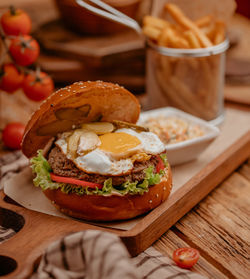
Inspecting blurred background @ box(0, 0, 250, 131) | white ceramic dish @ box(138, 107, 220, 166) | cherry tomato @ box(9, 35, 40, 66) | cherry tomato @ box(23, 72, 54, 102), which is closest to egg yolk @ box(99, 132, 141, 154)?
white ceramic dish @ box(138, 107, 220, 166)

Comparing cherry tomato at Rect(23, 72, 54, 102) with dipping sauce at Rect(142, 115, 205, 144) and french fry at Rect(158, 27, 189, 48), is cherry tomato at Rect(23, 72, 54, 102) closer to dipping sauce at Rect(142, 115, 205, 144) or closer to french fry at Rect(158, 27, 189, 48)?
dipping sauce at Rect(142, 115, 205, 144)

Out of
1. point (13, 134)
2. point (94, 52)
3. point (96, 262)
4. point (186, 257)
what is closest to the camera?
point (96, 262)

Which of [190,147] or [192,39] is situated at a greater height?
[192,39]

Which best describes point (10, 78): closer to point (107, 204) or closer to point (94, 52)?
point (94, 52)

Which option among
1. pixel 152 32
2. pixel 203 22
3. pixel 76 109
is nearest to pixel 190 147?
pixel 76 109

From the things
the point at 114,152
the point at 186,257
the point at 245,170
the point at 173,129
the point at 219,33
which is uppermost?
the point at 219,33

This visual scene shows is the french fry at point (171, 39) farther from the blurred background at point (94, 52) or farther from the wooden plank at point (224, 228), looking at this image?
the wooden plank at point (224, 228)
